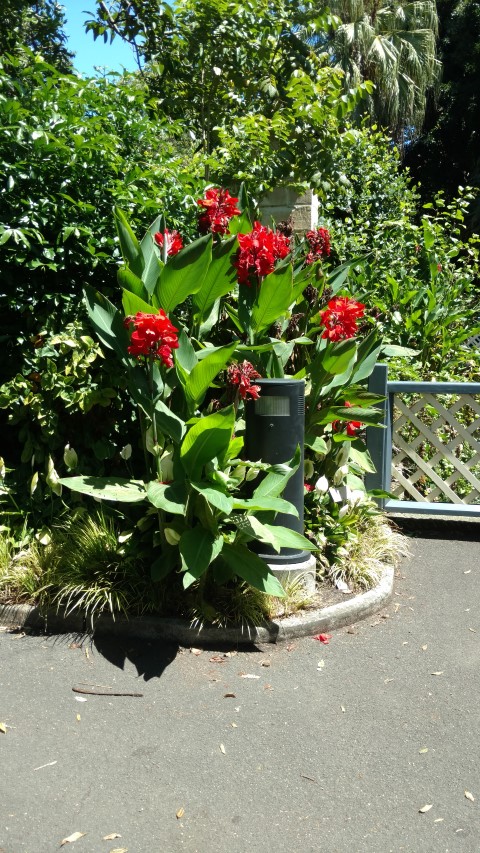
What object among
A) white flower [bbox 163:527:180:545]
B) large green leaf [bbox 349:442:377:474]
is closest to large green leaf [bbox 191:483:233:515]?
white flower [bbox 163:527:180:545]

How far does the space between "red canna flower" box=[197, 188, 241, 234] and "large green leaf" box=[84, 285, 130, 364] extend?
78 cm

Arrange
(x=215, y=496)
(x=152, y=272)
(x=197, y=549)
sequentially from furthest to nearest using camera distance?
(x=152, y=272) → (x=197, y=549) → (x=215, y=496)

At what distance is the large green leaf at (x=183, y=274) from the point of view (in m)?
4.08

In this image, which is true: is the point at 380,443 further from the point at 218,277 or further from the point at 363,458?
the point at 218,277

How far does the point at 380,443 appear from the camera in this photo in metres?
5.93

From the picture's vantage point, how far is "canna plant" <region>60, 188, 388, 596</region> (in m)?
3.90

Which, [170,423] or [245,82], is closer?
[170,423]

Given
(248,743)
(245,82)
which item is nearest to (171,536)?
(248,743)

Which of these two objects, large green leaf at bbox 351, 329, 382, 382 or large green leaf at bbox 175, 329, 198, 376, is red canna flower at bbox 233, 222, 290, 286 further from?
large green leaf at bbox 351, 329, 382, 382

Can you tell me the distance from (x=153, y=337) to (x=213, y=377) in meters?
0.42

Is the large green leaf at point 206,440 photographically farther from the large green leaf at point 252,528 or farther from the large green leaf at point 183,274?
the large green leaf at point 183,274

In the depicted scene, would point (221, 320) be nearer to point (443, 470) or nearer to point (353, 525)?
point (353, 525)

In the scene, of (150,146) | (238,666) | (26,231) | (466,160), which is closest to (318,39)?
(466,160)

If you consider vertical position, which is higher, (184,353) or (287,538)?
(184,353)
